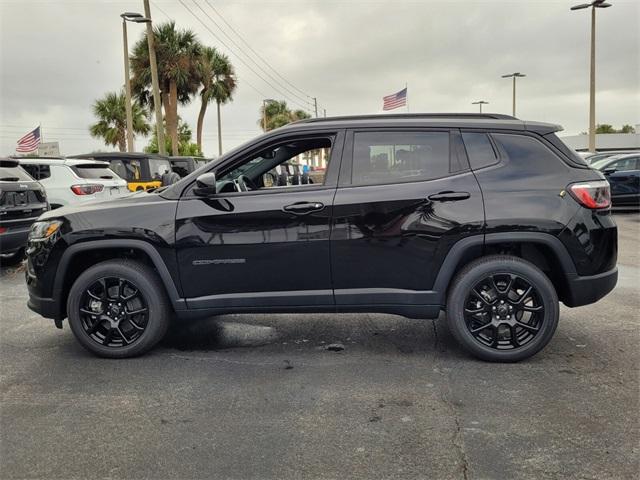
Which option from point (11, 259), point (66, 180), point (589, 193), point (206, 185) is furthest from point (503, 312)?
point (66, 180)

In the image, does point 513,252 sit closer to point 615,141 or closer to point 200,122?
point 200,122

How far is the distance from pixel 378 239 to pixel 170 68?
98.1 feet

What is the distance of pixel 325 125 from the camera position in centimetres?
433

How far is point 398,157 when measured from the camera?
4.20 m

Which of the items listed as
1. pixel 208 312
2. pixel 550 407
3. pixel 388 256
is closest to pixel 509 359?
pixel 550 407

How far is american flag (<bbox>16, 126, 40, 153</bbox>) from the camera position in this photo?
26969 mm

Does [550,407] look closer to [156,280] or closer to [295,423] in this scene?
[295,423]

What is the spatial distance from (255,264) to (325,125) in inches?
46.5

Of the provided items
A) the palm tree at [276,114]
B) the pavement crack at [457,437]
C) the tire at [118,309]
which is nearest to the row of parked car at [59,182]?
the tire at [118,309]

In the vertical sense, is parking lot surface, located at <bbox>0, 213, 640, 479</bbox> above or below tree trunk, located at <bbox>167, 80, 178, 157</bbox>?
below

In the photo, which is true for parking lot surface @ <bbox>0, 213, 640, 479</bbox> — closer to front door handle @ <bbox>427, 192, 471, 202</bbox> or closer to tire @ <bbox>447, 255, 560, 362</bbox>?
tire @ <bbox>447, 255, 560, 362</bbox>

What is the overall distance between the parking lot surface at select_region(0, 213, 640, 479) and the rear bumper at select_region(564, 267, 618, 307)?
470 mm

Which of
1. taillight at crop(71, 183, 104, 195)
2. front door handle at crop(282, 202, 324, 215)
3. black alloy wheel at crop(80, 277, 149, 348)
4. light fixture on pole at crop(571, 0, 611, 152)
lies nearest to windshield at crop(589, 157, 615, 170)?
light fixture on pole at crop(571, 0, 611, 152)

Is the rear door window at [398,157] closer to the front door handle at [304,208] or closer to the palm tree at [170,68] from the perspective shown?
the front door handle at [304,208]
